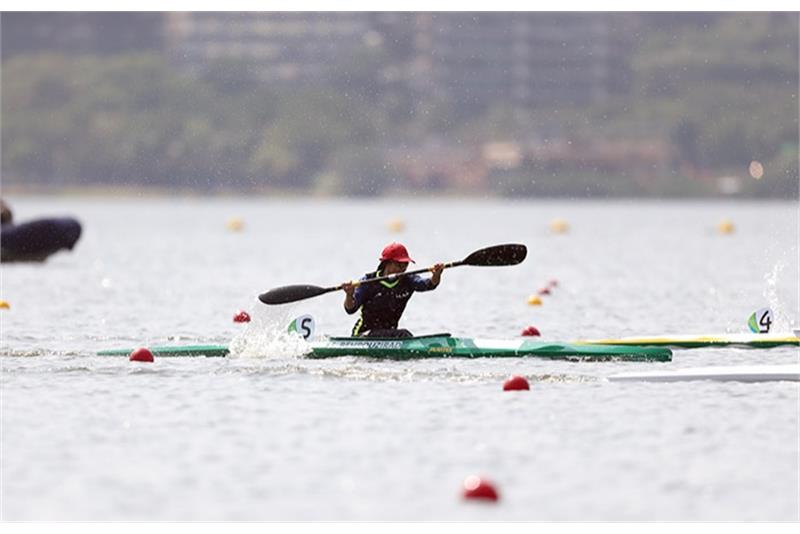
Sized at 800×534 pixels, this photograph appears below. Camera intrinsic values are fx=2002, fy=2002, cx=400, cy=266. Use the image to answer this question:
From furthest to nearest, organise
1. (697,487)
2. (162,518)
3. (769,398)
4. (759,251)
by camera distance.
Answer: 1. (759,251)
2. (769,398)
3. (697,487)
4. (162,518)

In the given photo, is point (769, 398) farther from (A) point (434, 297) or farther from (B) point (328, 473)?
(A) point (434, 297)

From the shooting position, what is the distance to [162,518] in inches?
614

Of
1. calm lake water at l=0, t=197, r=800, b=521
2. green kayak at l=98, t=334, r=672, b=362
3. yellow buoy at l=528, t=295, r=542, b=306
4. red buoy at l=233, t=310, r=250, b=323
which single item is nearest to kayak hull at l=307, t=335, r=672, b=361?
green kayak at l=98, t=334, r=672, b=362

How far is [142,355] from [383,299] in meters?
3.12

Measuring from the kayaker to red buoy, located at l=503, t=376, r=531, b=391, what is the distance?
2.83m

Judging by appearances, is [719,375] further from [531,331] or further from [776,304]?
[776,304]

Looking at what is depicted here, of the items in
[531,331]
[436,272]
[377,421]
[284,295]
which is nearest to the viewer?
[377,421]

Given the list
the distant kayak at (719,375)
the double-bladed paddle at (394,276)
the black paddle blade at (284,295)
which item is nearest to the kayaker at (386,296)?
the double-bladed paddle at (394,276)

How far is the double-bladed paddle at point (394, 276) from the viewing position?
25.0 meters

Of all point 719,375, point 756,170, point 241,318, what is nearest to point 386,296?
point 719,375

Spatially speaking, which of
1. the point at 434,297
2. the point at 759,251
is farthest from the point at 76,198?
the point at 434,297

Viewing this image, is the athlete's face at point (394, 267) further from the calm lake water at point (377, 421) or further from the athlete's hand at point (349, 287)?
the calm lake water at point (377, 421)

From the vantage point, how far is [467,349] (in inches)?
973

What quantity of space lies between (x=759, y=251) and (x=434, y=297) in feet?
92.9
